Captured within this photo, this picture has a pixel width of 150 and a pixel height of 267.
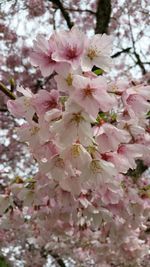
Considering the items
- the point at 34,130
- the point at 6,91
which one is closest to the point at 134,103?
the point at 34,130

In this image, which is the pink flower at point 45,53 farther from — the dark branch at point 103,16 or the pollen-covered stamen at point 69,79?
the dark branch at point 103,16

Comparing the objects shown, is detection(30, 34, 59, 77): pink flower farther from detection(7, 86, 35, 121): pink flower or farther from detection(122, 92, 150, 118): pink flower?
detection(122, 92, 150, 118): pink flower

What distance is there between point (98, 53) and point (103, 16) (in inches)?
170

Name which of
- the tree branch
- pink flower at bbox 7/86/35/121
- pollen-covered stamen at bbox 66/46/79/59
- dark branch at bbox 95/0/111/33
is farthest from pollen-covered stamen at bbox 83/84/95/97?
dark branch at bbox 95/0/111/33

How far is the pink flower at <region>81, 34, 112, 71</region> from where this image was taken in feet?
5.18

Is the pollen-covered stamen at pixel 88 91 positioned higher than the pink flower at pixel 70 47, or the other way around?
the pink flower at pixel 70 47

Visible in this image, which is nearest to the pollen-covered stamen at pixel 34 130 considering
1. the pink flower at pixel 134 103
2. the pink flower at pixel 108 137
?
the pink flower at pixel 108 137

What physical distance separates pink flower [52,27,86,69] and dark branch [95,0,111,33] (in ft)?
13.5

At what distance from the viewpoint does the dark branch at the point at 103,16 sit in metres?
5.66

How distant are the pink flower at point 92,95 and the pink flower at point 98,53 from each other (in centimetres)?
7

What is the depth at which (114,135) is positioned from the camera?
5.50 ft

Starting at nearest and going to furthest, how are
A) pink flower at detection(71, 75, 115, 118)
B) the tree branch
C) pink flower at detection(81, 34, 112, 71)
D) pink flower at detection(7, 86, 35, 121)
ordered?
pink flower at detection(71, 75, 115, 118), pink flower at detection(81, 34, 112, 71), pink flower at detection(7, 86, 35, 121), the tree branch

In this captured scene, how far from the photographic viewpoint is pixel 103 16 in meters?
5.78

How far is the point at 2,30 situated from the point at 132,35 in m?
2.40
